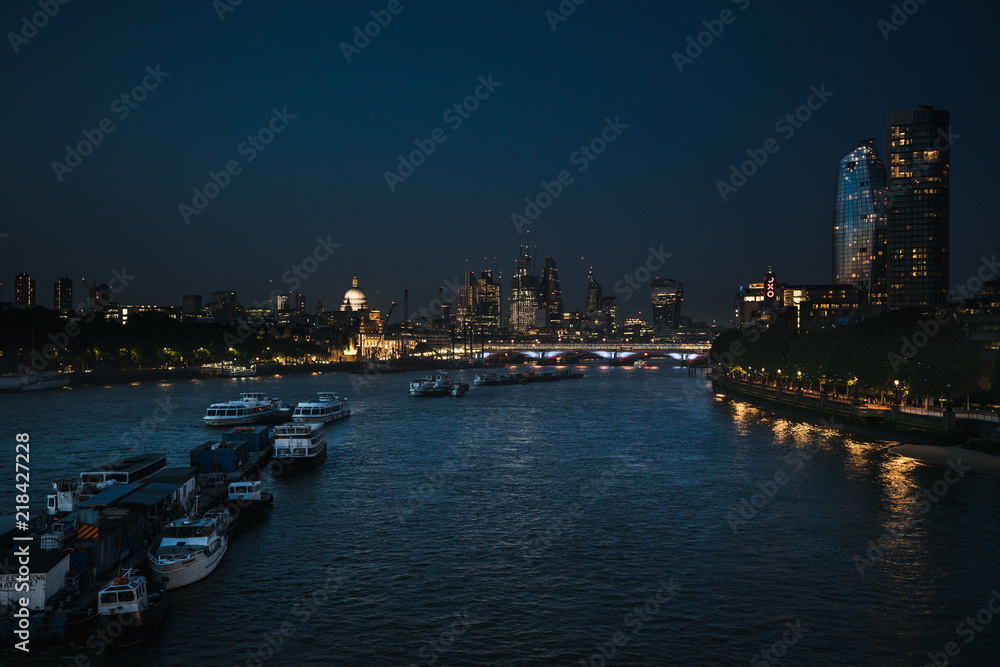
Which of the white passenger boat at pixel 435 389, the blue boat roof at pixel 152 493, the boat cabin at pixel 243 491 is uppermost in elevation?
the blue boat roof at pixel 152 493

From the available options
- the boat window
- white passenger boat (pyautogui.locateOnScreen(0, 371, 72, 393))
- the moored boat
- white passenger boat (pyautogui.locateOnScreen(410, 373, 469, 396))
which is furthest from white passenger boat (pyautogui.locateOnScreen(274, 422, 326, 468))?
white passenger boat (pyautogui.locateOnScreen(0, 371, 72, 393))

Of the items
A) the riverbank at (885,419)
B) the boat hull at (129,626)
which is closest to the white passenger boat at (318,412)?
the riverbank at (885,419)

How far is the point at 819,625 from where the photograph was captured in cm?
2334

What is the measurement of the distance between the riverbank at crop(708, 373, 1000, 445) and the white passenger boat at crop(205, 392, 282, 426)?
173ft

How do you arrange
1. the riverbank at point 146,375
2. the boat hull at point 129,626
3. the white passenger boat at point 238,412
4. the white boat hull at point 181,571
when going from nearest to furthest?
the boat hull at point 129,626, the white boat hull at point 181,571, the white passenger boat at point 238,412, the riverbank at point 146,375

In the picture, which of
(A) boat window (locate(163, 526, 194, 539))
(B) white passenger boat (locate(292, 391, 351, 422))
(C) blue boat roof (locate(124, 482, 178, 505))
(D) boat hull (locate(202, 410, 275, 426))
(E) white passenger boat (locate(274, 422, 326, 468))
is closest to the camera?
(A) boat window (locate(163, 526, 194, 539))

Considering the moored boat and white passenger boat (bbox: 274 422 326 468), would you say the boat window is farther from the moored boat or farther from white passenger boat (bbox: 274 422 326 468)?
white passenger boat (bbox: 274 422 326 468)

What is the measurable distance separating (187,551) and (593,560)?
47.7ft

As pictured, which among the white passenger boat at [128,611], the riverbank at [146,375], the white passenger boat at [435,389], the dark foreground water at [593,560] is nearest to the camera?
the white passenger boat at [128,611]

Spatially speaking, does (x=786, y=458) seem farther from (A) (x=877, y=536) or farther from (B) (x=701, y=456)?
(A) (x=877, y=536)

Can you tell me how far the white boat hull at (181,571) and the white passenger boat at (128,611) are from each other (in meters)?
2.46

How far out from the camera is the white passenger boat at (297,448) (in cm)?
4791

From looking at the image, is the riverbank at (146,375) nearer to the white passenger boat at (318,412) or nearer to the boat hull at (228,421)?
the boat hull at (228,421)

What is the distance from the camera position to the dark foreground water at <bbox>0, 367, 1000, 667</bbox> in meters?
22.1
